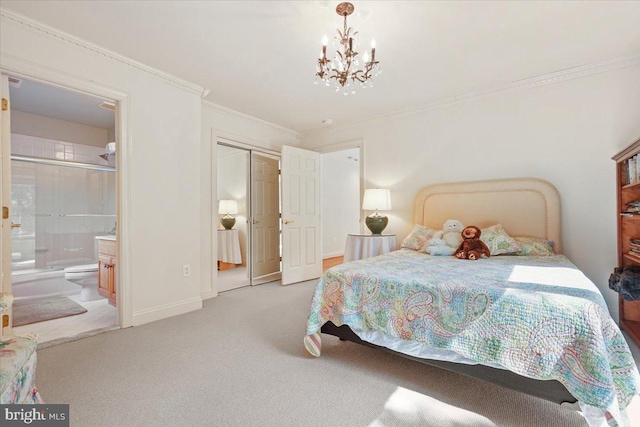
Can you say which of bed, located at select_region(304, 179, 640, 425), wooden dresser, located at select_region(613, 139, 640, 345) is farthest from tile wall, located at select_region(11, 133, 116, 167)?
wooden dresser, located at select_region(613, 139, 640, 345)

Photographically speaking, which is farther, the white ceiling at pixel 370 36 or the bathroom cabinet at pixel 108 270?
the bathroom cabinet at pixel 108 270

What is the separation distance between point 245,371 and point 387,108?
353 centimetres

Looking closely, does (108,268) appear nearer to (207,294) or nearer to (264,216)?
(207,294)

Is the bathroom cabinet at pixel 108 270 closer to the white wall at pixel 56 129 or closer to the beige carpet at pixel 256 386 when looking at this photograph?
the beige carpet at pixel 256 386

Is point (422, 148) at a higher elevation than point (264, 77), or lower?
lower

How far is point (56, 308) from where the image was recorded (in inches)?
132

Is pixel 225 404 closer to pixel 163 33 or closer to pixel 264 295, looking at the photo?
pixel 264 295

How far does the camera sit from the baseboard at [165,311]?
2850 mm

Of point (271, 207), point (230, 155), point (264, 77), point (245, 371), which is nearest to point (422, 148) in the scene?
point (264, 77)

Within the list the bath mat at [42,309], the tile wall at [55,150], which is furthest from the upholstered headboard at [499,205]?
the tile wall at [55,150]

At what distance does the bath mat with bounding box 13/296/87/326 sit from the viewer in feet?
9.85

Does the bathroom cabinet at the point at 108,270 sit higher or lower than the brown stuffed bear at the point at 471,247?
lower

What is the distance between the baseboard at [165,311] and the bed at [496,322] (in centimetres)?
173

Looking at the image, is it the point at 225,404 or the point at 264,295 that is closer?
the point at 225,404
